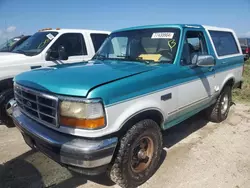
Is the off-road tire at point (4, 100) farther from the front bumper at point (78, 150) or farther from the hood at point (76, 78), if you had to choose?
the front bumper at point (78, 150)

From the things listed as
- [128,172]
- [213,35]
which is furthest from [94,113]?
[213,35]

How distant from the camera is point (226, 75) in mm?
4891

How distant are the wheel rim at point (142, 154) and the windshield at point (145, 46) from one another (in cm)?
120

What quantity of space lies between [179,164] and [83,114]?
1.92 metres

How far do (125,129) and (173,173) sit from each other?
3.84 feet

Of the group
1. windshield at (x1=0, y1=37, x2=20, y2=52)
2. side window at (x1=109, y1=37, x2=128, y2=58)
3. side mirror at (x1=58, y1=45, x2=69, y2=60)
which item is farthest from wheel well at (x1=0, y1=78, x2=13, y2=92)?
side window at (x1=109, y1=37, x2=128, y2=58)

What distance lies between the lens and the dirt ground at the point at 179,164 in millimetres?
3158

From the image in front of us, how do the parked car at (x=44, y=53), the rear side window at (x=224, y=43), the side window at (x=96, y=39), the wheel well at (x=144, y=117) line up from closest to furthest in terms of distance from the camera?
the wheel well at (x=144, y=117), the rear side window at (x=224, y=43), the parked car at (x=44, y=53), the side window at (x=96, y=39)

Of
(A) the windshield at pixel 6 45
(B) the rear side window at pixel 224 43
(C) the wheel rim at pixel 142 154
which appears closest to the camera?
(C) the wheel rim at pixel 142 154

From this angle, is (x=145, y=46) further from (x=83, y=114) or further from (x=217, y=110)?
(x=217, y=110)

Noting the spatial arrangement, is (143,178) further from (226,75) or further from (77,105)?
(226,75)

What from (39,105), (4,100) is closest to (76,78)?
(39,105)

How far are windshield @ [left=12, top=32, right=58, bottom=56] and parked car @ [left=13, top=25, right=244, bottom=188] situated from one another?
6.22 ft

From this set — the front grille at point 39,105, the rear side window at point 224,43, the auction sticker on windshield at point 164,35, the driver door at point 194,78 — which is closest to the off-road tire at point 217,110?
the driver door at point 194,78
